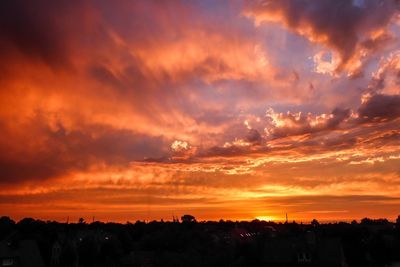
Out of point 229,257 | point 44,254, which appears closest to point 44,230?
point 44,254

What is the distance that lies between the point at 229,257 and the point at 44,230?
87113 millimetres

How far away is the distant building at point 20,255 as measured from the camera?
2970 inches

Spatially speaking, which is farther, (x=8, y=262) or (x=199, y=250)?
(x=199, y=250)

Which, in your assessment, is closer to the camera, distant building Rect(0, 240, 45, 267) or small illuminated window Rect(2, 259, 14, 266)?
small illuminated window Rect(2, 259, 14, 266)

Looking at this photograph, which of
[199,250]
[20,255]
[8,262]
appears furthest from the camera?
[199,250]

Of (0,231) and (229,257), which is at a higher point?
(0,231)

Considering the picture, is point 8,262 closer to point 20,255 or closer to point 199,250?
point 20,255

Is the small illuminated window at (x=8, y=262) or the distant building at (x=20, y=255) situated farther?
the distant building at (x=20, y=255)

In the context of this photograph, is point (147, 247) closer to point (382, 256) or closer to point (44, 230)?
point (44, 230)

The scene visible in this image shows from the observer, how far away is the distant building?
247 feet

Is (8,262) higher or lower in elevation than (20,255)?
lower

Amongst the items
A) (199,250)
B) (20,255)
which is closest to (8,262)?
(20,255)

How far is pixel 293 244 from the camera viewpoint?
2987 inches

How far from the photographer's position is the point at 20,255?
77.8 meters
